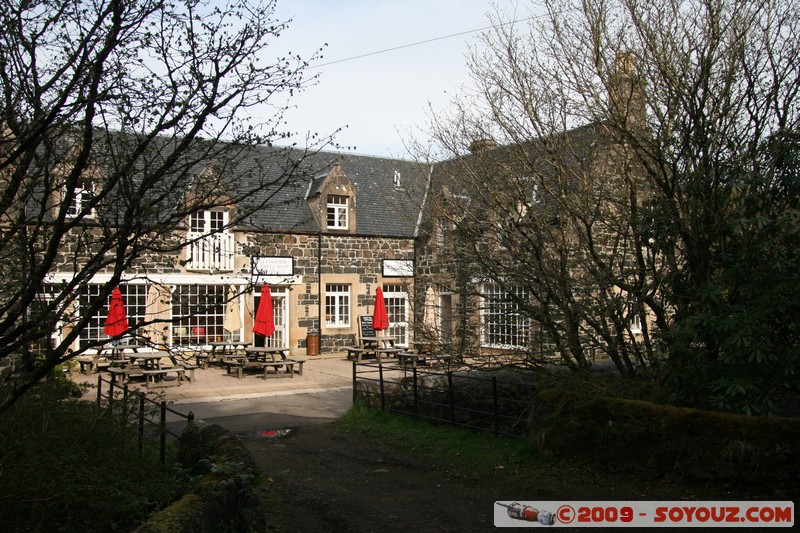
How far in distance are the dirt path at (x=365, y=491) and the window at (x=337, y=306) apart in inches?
578

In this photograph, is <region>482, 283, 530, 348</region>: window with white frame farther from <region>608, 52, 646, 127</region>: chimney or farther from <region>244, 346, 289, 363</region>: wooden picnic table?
<region>244, 346, 289, 363</region>: wooden picnic table

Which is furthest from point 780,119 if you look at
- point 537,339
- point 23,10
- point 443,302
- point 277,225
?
point 277,225

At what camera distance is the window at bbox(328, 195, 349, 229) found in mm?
25578

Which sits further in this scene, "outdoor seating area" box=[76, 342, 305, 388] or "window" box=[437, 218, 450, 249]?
"outdoor seating area" box=[76, 342, 305, 388]

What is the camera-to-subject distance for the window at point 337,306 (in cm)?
2547

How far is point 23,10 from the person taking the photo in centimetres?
433

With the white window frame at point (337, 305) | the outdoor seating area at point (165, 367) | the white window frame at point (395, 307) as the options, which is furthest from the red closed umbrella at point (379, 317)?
the white window frame at point (395, 307)

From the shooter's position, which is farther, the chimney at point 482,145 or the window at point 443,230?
the window at point 443,230

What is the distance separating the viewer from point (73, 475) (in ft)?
15.0

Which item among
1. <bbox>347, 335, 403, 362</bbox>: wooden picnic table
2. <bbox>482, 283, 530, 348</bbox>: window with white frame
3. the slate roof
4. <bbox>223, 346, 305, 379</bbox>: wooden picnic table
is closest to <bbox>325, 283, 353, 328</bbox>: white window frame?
<bbox>347, 335, 403, 362</bbox>: wooden picnic table

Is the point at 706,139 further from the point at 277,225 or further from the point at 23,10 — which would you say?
the point at 277,225

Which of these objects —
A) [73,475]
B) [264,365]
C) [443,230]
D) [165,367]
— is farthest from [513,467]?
[165,367]

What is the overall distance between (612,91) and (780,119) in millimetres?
1864

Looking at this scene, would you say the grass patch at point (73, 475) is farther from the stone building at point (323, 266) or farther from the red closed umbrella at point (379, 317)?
the red closed umbrella at point (379, 317)
